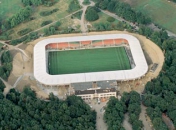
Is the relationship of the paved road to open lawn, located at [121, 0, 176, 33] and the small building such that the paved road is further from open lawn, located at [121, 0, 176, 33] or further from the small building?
open lawn, located at [121, 0, 176, 33]

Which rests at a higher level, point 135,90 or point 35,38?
point 35,38

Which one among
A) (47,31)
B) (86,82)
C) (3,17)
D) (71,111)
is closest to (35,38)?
(47,31)

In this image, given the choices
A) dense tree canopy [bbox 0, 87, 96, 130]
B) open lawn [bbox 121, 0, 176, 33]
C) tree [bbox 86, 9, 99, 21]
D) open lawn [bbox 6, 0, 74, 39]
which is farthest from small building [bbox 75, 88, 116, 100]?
open lawn [bbox 121, 0, 176, 33]

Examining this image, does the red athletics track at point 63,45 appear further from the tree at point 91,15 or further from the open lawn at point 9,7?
the open lawn at point 9,7

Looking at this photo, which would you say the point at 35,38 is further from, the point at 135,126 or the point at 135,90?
the point at 135,126

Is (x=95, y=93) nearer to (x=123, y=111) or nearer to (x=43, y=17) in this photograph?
(x=123, y=111)

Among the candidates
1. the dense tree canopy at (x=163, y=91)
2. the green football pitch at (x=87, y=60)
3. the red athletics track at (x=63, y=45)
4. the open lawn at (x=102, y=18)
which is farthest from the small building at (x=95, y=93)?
the open lawn at (x=102, y=18)

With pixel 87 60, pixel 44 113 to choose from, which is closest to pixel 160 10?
pixel 87 60
